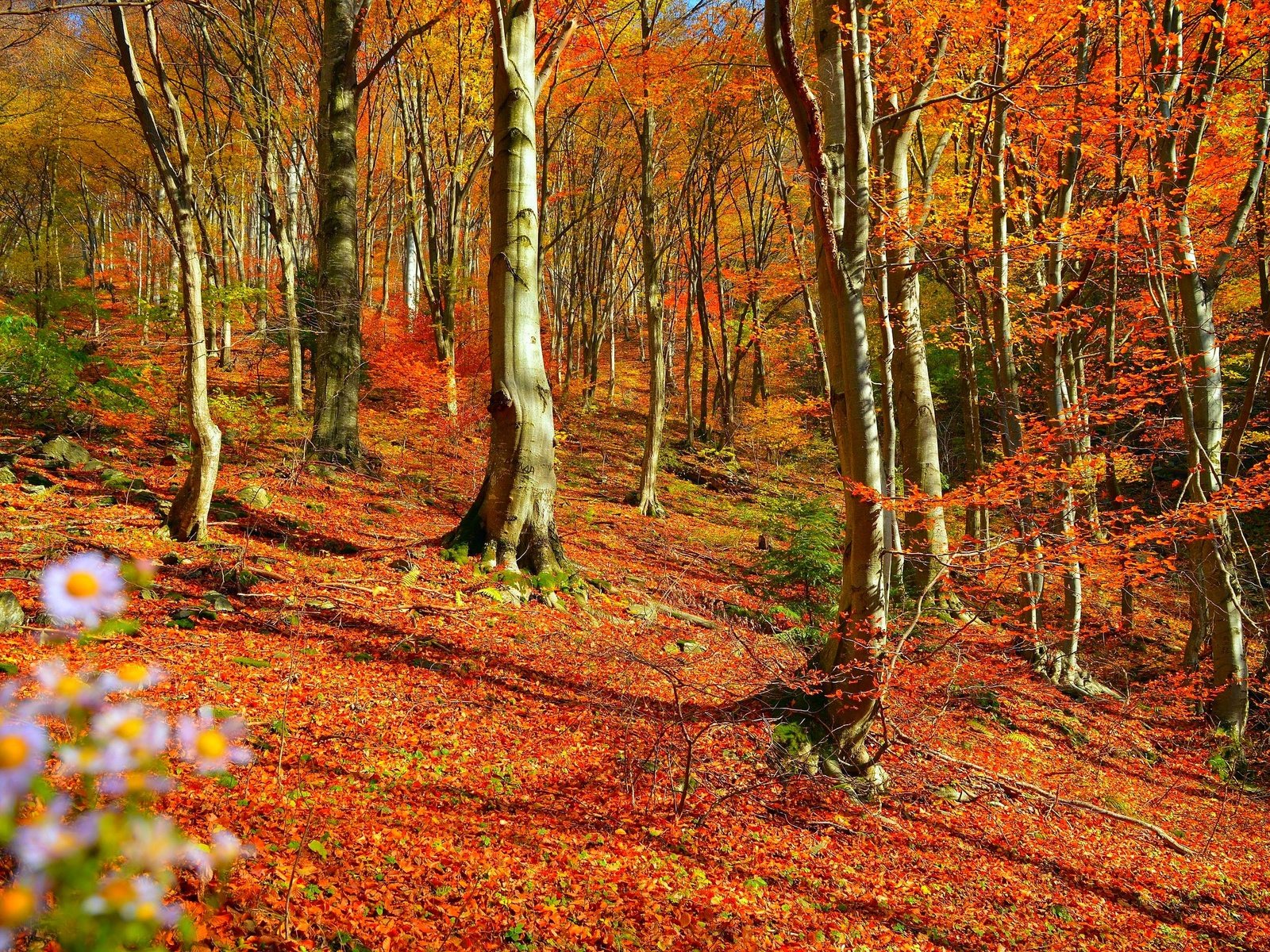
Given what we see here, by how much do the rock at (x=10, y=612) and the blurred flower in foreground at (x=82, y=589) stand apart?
4.20 metres

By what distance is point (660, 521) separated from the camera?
46.3 ft

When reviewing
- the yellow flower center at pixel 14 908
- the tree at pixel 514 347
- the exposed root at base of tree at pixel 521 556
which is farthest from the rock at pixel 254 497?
the yellow flower center at pixel 14 908

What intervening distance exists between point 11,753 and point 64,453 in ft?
28.4

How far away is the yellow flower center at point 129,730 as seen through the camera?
62 centimetres

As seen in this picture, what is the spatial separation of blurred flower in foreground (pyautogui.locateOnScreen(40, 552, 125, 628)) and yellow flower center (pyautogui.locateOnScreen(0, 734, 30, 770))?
0.46 ft

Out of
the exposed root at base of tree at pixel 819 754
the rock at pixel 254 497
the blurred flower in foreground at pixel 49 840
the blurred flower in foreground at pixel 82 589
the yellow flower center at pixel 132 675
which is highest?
the blurred flower in foreground at pixel 82 589

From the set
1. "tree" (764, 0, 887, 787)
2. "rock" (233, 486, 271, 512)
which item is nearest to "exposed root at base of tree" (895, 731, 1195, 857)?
"tree" (764, 0, 887, 787)

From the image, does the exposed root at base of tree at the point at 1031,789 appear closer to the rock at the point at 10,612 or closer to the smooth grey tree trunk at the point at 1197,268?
the smooth grey tree trunk at the point at 1197,268

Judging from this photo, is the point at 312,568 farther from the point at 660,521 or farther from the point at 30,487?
the point at 660,521

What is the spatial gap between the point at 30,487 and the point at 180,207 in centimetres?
298

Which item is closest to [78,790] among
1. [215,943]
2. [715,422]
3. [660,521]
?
[215,943]

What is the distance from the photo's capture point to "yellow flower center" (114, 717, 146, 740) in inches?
24.4

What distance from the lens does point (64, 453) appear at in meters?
7.19

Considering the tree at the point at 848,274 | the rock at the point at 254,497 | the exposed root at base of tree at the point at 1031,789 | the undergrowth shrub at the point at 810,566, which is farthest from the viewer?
the undergrowth shrub at the point at 810,566
